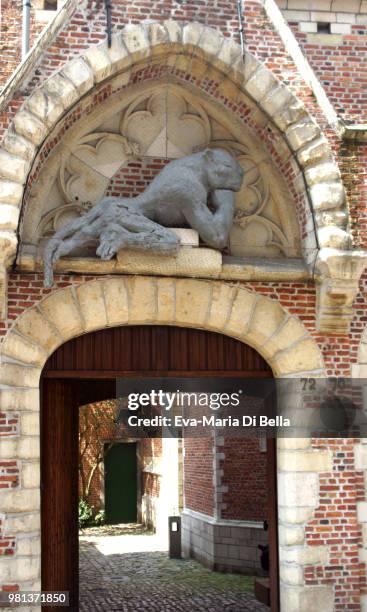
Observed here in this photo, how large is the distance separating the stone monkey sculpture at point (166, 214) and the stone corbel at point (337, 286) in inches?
41.0

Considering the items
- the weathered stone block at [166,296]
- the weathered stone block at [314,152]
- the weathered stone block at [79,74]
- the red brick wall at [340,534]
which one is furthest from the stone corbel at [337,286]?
the weathered stone block at [79,74]

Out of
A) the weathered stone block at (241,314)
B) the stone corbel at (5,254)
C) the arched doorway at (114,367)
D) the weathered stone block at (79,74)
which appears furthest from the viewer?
the weathered stone block at (241,314)

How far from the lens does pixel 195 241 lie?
27.0ft

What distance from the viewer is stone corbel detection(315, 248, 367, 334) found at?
8156 mm

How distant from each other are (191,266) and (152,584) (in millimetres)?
6936

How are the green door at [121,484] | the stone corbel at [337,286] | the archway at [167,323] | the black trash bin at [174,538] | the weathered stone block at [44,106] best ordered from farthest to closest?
the green door at [121,484]
the black trash bin at [174,538]
the stone corbel at [337,286]
the weathered stone block at [44,106]
the archway at [167,323]

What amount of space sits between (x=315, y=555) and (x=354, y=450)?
3.67 feet

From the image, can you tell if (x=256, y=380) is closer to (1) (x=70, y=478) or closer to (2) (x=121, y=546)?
(1) (x=70, y=478)

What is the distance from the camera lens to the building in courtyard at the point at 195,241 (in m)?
7.88

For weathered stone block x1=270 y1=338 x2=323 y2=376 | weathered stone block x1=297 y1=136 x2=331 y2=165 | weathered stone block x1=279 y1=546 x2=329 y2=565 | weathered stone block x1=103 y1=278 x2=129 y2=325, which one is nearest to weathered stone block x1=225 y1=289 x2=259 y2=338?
weathered stone block x1=270 y1=338 x2=323 y2=376

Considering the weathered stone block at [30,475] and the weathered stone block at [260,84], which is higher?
the weathered stone block at [260,84]

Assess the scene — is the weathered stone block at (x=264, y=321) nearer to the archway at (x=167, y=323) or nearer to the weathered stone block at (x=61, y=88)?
the archway at (x=167, y=323)

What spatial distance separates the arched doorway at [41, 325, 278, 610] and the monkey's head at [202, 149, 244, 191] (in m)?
1.54

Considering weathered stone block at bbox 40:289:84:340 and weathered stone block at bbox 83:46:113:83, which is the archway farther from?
weathered stone block at bbox 83:46:113:83
